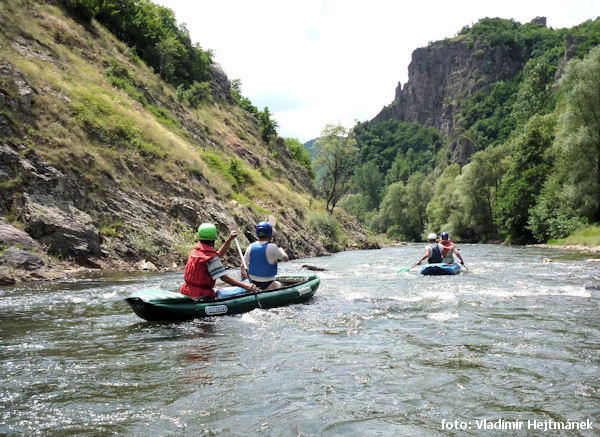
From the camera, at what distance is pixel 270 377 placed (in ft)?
14.9

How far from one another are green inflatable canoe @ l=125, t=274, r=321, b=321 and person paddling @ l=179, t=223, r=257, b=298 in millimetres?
267

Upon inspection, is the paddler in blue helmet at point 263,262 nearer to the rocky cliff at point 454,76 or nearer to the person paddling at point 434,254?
the person paddling at point 434,254

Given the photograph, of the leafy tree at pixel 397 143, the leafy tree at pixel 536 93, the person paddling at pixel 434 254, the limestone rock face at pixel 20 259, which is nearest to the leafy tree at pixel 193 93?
the limestone rock face at pixel 20 259

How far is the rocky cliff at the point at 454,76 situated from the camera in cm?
13138

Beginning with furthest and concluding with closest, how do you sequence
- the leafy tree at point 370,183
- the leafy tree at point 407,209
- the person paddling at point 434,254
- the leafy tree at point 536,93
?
the leafy tree at point 370,183
the leafy tree at point 407,209
the leafy tree at point 536,93
the person paddling at point 434,254

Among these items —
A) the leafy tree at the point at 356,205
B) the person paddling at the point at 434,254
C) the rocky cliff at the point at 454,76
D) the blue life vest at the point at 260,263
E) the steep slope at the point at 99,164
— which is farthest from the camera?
the rocky cliff at the point at 454,76

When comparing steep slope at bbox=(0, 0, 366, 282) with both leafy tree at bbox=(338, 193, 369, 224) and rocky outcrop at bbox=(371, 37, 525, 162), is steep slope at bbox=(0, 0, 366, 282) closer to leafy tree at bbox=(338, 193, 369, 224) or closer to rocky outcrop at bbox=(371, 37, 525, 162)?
leafy tree at bbox=(338, 193, 369, 224)

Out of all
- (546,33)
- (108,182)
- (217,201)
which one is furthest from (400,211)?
(546,33)

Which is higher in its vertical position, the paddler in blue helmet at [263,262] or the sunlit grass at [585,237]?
the paddler in blue helmet at [263,262]

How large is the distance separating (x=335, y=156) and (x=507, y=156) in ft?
67.5

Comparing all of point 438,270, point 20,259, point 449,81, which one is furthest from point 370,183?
point 20,259

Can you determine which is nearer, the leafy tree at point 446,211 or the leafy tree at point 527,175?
the leafy tree at point 527,175

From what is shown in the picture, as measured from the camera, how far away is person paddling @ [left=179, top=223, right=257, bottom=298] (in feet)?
25.2

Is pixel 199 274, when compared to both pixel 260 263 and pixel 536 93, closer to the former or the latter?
pixel 260 263
